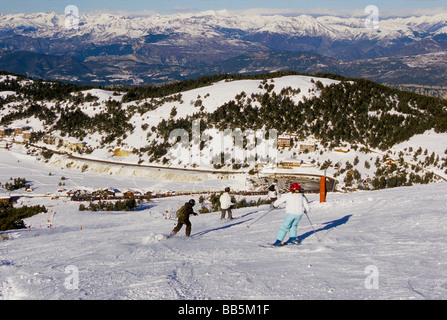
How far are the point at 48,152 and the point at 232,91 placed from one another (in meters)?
44.9

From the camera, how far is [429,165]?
59.0 m

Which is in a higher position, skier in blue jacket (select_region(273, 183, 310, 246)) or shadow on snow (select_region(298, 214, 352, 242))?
skier in blue jacket (select_region(273, 183, 310, 246))

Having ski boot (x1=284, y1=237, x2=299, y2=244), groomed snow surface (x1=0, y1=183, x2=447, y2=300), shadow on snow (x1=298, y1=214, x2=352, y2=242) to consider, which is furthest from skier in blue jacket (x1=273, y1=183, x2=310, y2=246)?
shadow on snow (x1=298, y1=214, x2=352, y2=242)

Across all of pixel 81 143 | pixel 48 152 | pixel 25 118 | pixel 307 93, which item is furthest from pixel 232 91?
pixel 25 118

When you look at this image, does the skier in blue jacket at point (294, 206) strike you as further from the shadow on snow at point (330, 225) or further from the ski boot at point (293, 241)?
the shadow on snow at point (330, 225)

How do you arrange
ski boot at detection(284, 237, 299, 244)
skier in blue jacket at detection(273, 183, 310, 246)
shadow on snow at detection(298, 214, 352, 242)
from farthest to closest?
shadow on snow at detection(298, 214, 352, 242) < ski boot at detection(284, 237, 299, 244) < skier in blue jacket at detection(273, 183, 310, 246)

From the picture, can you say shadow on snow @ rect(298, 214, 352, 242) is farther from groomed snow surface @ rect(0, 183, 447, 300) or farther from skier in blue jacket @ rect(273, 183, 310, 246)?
skier in blue jacket @ rect(273, 183, 310, 246)

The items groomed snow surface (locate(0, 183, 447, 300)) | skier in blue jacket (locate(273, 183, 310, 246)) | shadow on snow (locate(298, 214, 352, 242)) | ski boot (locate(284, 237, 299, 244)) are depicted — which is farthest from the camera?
shadow on snow (locate(298, 214, 352, 242))

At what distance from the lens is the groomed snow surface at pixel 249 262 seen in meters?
8.48

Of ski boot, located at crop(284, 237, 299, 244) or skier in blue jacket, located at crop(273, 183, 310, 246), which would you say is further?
ski boot, located at crop(284, 237, 299, 244)

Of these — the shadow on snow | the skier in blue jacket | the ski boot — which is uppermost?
the skier in blue jacket

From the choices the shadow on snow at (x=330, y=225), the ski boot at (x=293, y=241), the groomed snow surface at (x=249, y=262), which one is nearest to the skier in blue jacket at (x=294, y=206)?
the ski boot at (x=293, y=241)

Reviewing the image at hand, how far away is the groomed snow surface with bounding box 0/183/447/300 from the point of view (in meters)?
8.48

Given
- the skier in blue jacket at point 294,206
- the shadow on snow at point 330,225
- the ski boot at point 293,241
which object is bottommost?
the shadow on snow at point 330,225
